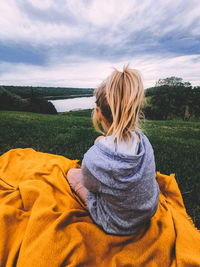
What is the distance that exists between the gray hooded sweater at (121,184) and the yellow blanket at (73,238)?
18cm

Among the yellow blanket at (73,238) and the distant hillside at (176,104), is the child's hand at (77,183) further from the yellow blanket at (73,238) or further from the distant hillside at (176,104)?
the distant hillside at (176,104)

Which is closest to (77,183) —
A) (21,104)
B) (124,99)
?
(124,99)

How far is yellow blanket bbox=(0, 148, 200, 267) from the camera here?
1.41 meters

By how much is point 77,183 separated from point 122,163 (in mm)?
1245

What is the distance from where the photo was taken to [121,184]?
1328mm

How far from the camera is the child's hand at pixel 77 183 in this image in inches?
84.3

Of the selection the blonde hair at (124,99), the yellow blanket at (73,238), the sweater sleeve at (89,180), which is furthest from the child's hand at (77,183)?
the blonde hair at (124,99)

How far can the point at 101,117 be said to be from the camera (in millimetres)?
1705

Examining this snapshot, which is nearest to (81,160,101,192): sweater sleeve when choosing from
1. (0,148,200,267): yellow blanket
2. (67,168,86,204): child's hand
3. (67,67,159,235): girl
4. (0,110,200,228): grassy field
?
(67,67,159,235): girl

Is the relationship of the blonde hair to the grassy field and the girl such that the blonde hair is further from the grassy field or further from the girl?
the grassy field

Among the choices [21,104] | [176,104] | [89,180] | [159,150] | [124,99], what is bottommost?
[159,150]

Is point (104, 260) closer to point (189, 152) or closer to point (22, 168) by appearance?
point (22, 168)

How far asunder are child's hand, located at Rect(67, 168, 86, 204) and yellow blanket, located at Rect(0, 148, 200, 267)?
0.39 ft

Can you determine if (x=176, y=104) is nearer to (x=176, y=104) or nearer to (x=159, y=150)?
(x=176, y=104)
